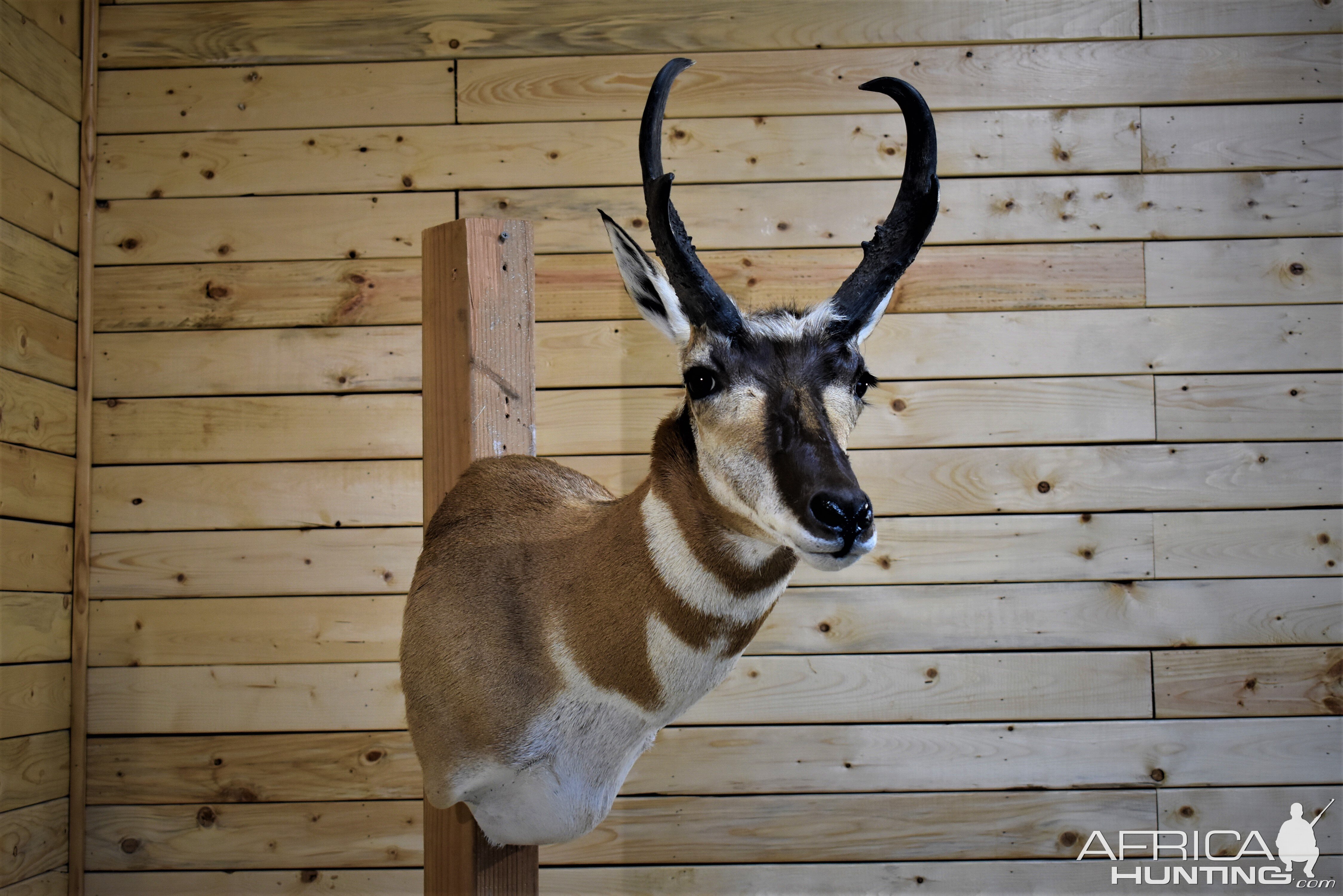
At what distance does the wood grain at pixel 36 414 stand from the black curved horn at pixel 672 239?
2.28 meters

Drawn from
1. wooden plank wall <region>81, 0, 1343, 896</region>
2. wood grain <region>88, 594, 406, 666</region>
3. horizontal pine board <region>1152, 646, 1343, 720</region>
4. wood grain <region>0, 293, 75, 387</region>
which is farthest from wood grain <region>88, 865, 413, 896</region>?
horizontal pine board <region>1152, 646, 1343, 720</region>

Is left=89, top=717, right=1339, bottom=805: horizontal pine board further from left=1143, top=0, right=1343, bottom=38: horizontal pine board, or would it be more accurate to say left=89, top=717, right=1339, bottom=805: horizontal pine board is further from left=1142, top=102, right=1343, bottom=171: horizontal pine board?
left=1143, top=0, right=1343, bottom=38: horizontal pine board

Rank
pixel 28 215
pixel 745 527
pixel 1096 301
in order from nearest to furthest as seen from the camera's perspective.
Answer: pixel 745 527 → pixel 28 215 → pixel 1096 301

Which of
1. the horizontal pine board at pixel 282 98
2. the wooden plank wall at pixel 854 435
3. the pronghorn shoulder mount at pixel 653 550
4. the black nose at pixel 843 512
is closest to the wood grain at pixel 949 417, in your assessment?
the wooden plank wall at pixel 854 435

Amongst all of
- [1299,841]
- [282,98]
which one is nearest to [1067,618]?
[1299,841]

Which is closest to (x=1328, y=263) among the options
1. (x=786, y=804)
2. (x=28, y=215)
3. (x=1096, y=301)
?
(x=1096, y=301)

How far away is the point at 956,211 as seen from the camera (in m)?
3.08

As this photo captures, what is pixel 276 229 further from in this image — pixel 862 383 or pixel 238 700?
pixel 862 383

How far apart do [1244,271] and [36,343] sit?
3576mm

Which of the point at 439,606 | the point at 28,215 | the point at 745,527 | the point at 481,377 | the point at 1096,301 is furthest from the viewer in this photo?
the point at 1096,301

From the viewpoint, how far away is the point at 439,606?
5.28 feet

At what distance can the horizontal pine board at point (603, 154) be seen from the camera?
310 centimetres

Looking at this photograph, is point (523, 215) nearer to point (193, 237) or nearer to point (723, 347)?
point (193, 237)

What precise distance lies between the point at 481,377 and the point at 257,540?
5.24 feet
